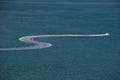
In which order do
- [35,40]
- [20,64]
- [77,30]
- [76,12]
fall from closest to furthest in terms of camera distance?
[20,64] → [35,40] → [77,30] → [76,12]

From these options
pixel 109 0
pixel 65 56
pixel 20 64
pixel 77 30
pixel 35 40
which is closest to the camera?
pixel 20 64

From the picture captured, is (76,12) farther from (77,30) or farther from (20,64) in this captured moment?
(20,64)

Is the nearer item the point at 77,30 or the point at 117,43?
the point at 117,43

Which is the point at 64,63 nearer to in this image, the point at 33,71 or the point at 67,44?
the point at 33,71

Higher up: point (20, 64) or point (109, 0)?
point (20, 64)

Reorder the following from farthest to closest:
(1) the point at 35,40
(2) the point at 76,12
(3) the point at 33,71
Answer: (2) the point at 76,12 → (1) the point at 35,40 → (3) the point at 33,71

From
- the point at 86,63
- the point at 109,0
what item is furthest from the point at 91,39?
the point at 109,0

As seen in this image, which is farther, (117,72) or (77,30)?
(77,30)

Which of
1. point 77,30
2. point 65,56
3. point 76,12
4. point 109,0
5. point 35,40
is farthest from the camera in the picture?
point 109,0

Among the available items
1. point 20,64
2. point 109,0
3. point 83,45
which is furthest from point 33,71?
point 109,0
